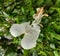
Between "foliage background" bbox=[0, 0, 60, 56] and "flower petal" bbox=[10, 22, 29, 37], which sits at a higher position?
"flower petal" bbox=[10, 22, 29, 37]

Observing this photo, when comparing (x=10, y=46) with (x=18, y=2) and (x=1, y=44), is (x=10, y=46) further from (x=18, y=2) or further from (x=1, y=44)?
(x=18, y=2)

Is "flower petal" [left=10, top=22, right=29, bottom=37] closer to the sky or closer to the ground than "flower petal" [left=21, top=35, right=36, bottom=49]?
closer to the sky

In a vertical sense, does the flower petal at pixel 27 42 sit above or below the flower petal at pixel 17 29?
below
